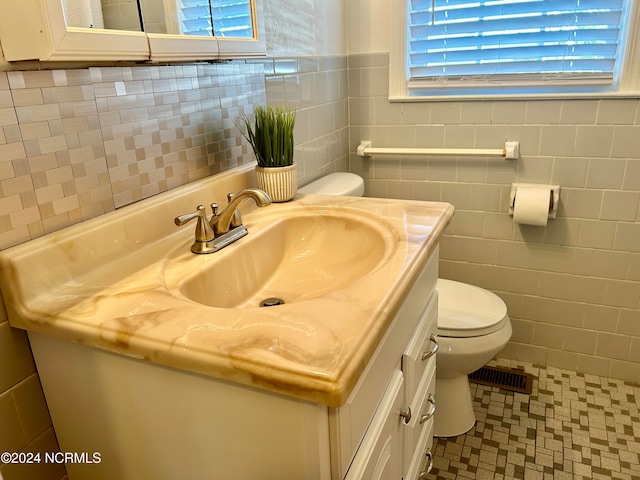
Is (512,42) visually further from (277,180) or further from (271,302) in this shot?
(271,302)

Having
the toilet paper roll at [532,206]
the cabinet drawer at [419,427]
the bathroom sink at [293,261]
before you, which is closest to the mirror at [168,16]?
the bathroom sink at [293,261]

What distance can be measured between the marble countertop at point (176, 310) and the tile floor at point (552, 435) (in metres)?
0.96

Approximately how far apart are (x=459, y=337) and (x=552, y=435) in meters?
0.54

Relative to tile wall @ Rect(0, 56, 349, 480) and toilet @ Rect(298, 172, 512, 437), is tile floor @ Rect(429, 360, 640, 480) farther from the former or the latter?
tile wall @ Rect(0, 56, 349, 480)

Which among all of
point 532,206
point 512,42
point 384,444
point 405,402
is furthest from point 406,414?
point 512,42

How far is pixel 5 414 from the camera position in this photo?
841 mm

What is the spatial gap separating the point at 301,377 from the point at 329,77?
60.8 inches

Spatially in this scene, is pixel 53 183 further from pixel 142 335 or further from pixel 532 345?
pixel 532 345

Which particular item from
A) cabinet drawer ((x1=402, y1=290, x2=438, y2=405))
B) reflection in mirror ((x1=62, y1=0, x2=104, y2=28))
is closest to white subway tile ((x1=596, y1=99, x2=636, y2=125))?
cabinet drawer ((x1=402, y1=290, x2=438, y2=405))

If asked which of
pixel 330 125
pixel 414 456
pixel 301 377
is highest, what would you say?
pixel 330 125

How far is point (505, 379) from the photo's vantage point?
2.09 m

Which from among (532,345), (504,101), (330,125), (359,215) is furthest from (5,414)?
(532,345)

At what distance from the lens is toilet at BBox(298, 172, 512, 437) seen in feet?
5.37

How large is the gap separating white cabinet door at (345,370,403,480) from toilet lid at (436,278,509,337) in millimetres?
635
